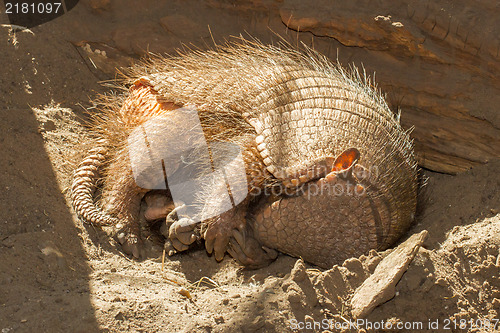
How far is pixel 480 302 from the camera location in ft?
8.60

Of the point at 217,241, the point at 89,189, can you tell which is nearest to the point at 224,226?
the point at 217,241

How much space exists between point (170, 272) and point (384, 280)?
4.41ft

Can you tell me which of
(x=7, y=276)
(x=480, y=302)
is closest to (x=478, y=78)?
(x=480, y=302)

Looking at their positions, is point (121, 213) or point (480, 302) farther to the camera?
point (121, 213)

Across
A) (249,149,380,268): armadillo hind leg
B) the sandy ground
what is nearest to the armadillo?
(249,149,380,268): armadillo hind leg

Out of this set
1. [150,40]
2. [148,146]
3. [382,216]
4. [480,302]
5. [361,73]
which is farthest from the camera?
[150,40]

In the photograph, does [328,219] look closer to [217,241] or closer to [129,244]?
[217,241]

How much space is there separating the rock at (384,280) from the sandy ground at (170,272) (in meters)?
0.06

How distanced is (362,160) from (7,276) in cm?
202

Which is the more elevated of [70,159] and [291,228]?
[70,159]

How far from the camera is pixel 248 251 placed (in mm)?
3250

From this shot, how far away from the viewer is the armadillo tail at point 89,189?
11.0 feet

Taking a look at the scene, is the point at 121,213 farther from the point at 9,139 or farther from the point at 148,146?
the point at 9,139

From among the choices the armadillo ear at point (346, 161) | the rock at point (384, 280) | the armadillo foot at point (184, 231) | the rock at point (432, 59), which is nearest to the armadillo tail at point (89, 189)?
the armadillo foot at point (184, 231)
